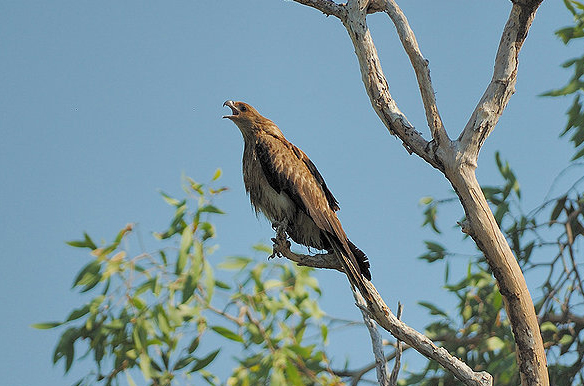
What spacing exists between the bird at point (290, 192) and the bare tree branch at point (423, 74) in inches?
24.2

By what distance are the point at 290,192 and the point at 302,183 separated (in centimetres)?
8

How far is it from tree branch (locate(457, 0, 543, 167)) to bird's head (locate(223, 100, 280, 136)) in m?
1.50

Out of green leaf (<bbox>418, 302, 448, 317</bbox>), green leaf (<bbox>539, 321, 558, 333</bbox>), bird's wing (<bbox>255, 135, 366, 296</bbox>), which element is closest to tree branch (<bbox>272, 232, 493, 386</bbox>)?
bird's wing (<bbox>255, 135, 366, 296</bbox>)

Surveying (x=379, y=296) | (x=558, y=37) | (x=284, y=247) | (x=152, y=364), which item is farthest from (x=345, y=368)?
(x=558, y=37)

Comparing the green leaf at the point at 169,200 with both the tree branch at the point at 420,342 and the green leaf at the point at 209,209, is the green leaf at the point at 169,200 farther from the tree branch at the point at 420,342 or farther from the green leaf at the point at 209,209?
the tree branch at the point at 420,342

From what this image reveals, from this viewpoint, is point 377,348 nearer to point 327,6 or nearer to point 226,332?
point 226,332

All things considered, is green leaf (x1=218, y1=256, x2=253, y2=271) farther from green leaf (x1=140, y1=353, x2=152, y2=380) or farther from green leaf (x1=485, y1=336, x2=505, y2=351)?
green leaf (x1=485, y1=336, x2=505, y2=351)

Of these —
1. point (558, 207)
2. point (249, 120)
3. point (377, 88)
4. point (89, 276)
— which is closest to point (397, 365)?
point (377, 88)

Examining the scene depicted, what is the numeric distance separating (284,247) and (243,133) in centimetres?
91

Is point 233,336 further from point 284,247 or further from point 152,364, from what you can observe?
point 284,247

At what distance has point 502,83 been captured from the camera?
121 inches

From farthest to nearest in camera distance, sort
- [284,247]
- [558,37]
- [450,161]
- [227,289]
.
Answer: [558,37]
[227,289]
[284,247]
[450,161]

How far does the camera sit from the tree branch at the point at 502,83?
3.03 m

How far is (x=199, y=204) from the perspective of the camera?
460cm
